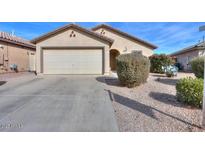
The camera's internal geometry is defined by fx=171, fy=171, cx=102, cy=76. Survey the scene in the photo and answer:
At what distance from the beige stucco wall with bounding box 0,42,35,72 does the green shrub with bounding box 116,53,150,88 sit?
498 inches

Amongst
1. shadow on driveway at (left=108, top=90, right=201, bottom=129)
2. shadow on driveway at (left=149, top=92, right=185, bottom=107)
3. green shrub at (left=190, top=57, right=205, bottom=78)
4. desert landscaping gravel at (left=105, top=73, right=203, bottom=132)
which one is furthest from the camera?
green shrub at (left=190, top=57, right=205, bottom=78)

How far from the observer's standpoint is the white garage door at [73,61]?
14945mm

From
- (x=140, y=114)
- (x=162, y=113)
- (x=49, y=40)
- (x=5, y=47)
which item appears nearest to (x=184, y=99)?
(x=162, y=113)

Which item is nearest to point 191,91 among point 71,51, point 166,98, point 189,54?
point 166,98

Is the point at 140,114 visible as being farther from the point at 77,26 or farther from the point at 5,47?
the point at 5,47

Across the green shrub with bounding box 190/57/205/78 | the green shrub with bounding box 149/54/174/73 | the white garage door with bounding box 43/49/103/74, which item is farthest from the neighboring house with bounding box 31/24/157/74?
the green shrub with bounding box 190/57/205/78

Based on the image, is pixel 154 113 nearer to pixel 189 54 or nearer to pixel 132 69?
pixel 132 69

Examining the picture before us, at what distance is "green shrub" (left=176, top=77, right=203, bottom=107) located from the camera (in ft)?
19.0

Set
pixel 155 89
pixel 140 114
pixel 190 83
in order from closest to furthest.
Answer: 1. pixel 140 114
2. pixel 190 83
3. pixel 155 89

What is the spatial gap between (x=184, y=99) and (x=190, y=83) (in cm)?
62

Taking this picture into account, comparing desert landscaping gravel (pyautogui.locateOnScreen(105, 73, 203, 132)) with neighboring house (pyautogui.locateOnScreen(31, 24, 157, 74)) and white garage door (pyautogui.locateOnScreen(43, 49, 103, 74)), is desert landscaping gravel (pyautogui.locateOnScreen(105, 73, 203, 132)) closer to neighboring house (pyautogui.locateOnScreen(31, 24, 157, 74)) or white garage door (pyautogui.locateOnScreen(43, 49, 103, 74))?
white garage door (pyautogui.locateOnScreen(43, 49, 103, 74))

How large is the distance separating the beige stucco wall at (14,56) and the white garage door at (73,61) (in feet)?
15.2

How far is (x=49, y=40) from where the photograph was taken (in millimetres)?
15031

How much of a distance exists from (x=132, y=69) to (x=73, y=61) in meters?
7.42
